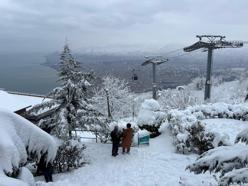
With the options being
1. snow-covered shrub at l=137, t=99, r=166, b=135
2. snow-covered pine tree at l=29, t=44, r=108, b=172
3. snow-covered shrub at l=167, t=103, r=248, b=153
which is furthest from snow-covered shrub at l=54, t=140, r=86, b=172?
snow-covered shrub at l=137, t=99, r=166, b=135

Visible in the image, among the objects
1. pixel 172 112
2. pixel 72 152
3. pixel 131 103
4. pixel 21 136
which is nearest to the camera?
pixel 21 136

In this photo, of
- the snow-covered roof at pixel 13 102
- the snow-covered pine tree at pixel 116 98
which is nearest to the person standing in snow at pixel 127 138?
the snow-covered roof at pixel 13 102

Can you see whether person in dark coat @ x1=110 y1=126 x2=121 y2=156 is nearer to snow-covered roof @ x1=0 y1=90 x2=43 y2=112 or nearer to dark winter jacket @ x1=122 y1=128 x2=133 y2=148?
dark winter jacket @ x1=122 y1=128 x2=133 y2=148

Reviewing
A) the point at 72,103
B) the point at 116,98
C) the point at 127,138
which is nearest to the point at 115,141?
the point at 127,138

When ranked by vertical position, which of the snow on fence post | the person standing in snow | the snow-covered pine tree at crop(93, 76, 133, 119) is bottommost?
the snow-covered pine tree at crop(93, 76, 133, 119)

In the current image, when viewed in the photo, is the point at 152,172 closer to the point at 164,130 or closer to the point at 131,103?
the point at 164,130

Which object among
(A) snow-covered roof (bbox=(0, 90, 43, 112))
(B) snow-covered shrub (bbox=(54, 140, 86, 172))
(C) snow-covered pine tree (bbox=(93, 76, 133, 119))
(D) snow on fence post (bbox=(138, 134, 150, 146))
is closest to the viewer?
(B) snow-covered shrub (bbox=(54, 140, 86, 172))

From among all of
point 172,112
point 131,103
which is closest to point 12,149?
point 172,112
